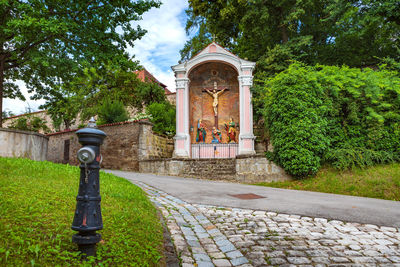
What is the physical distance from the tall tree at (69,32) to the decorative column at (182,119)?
4.42m

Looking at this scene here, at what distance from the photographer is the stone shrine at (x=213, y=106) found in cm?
1563

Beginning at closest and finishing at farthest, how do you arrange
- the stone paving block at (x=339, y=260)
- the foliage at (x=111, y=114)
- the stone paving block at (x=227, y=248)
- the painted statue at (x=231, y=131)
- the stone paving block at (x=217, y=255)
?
the stone paving block at (x=339, y=260) < the stone paving block at (x=217, y=255) < the stone paving block at (x=227, y=248) < the foliage at (x=111, y=114) < the painted statue at (x=231, y=131)

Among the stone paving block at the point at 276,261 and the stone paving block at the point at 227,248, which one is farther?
the stone paving block at the point at 227,248

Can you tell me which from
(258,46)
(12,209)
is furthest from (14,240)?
(258,46)

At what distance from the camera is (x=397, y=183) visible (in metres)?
7.90

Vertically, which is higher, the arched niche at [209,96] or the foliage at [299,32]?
the foliage at [299,32]

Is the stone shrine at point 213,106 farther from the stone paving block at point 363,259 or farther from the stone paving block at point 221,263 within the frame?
the stone paving block at point 221,263

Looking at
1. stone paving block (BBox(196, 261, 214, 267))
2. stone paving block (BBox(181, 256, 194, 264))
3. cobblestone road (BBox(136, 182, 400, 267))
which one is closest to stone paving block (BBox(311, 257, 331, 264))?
cobblestone road (BBox(136, 182, 400, 267))

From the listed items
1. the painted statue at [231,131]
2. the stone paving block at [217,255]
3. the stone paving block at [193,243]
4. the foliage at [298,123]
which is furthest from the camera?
the painted statue at [231,131]

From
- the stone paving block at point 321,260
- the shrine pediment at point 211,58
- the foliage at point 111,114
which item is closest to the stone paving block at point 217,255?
the stone paving block at point 321,260

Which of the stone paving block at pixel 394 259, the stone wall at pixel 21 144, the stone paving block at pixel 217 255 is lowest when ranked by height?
the stone paving block at pixel 394 259

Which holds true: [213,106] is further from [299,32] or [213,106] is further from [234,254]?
[234,254]

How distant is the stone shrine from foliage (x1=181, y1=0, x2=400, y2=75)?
193 cm

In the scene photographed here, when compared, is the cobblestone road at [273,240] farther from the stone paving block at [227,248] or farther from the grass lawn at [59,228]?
the grass lawn at [59,228]
